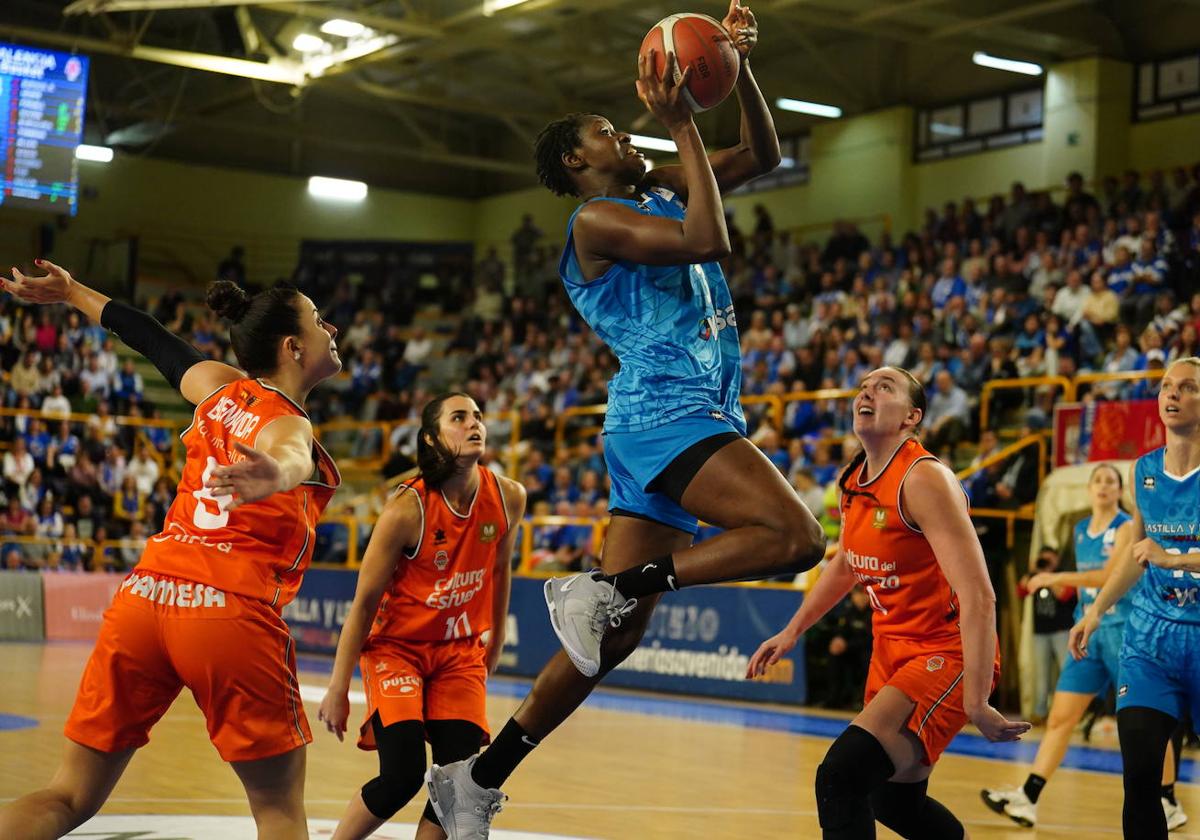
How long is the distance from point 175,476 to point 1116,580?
19376mm

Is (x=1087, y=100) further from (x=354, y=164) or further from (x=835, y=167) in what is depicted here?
(x=354, y=164)

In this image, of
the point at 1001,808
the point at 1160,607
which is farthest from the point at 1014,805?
the point at 1160,607

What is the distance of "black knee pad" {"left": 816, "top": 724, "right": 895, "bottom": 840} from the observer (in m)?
4.46

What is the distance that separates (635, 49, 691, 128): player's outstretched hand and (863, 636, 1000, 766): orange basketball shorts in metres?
1.85

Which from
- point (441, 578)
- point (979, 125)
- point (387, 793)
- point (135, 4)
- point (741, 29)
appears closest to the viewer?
point (741, 29)

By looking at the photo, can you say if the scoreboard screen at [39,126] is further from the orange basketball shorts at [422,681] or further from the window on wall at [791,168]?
the orange basketball shorts at [422,681]

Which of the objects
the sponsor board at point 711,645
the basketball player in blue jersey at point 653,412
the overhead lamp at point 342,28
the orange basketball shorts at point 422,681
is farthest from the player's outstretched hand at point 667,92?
the overhead lamp at point 342,28

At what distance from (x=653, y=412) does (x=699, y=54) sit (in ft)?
3.60

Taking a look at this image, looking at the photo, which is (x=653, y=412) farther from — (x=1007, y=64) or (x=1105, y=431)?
(x=1007, y=64)

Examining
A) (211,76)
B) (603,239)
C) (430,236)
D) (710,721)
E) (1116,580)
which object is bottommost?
(710,721)

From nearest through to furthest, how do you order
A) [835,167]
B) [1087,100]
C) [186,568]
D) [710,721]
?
[186,568]
[710,721]
[1087,100]
[835,167]

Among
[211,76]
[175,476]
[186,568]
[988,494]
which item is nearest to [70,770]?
[186,568]

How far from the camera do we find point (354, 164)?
32.4 meters

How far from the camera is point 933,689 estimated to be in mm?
4684
